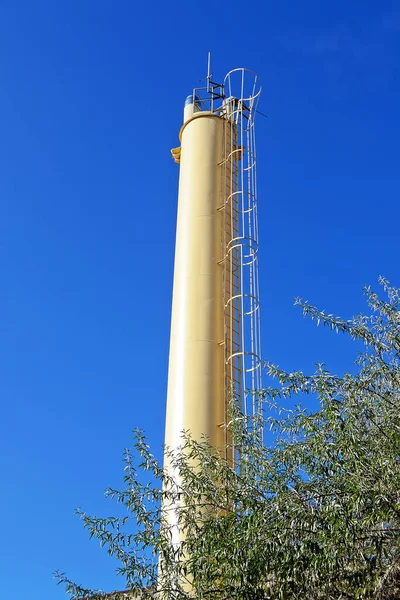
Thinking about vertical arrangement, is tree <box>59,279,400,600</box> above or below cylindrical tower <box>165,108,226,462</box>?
below

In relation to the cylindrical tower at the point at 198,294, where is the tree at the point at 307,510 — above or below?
below

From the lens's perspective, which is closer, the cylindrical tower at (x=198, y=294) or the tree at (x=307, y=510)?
the tree at (x=307, y=510)

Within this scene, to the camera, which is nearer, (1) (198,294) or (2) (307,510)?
(2) (307,510)

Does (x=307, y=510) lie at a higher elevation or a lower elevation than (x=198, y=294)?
lower

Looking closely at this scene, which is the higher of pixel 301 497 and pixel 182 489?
pixel 182 489

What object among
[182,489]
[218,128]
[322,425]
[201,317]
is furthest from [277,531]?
[218,128]

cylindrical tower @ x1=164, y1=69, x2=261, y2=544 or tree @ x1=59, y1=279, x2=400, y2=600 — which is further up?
cylindrical tower @ x1=164, y1=69, x2=261, y2=544

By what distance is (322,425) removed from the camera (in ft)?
33.7

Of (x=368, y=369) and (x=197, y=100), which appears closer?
(x=368, y=369)

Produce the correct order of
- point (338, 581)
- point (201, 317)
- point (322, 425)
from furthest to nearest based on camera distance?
1. point (201, 317)
2. point (322, 425)
3. point (338, 581)

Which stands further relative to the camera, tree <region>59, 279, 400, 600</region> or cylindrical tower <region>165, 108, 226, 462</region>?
cylindrical tower <region>165, 108, 226, 462</region>

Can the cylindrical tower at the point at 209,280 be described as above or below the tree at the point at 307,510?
above

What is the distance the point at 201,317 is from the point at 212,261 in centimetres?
144

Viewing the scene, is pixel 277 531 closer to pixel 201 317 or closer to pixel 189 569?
pixel 189 569
